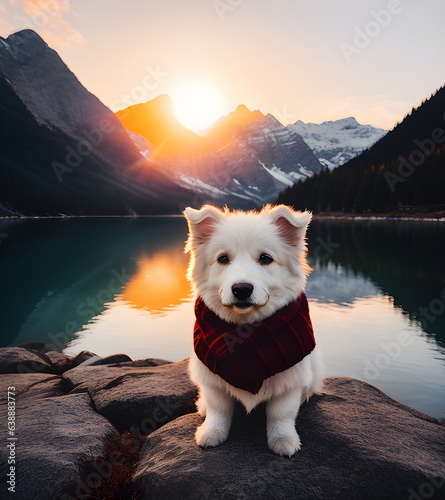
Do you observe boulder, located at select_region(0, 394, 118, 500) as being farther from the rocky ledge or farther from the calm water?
the calm water

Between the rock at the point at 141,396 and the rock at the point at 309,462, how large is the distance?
0.69m

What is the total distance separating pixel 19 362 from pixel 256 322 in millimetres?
6735

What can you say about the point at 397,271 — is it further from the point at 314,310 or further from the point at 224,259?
the point at 224,259

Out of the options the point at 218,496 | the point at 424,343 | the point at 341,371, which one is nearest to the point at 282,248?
the point at 218,496

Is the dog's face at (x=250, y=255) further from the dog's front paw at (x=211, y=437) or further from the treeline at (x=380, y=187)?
the treeline at (x=380, y=187)

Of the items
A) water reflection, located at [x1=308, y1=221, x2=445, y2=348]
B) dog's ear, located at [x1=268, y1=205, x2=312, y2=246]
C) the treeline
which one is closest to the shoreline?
the treeline

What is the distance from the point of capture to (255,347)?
3.92m

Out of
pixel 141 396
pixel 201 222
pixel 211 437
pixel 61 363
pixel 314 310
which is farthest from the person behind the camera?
pixel 314 310

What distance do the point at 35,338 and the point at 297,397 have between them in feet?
46.3

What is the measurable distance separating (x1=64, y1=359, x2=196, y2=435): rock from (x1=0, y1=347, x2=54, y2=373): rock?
1.93 m

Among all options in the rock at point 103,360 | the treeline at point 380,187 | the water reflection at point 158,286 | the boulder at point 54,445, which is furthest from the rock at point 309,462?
the treeline at point 380,187

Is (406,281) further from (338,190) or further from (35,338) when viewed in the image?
(338,190)

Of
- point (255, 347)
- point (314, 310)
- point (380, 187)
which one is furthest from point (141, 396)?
point (380, 187)

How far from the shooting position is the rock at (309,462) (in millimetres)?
3574
